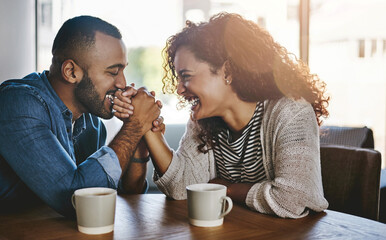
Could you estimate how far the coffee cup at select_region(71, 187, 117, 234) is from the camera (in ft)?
3.05

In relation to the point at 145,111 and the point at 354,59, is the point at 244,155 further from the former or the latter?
the point at 354,59

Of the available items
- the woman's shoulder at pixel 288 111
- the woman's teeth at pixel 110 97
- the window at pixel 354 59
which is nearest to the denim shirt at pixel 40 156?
the woman's teeth at pixel 110 97

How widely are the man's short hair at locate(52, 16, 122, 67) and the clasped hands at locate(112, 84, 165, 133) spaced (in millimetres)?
202

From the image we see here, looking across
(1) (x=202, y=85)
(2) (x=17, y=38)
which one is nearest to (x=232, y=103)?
(1) (x=202, y=85)

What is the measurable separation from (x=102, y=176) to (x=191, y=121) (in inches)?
23.3

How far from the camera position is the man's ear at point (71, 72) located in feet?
4.83

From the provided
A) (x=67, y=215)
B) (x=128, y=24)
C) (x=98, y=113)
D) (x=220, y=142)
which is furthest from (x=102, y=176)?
(x=128, y=24)

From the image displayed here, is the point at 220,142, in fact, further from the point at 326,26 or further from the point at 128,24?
the point at 326,26

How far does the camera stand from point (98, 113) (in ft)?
5.20

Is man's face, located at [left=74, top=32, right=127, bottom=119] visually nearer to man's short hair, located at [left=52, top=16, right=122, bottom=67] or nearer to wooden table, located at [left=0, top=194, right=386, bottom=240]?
man's short hair, located at [left=52, top=16, right=122, bottom=67]

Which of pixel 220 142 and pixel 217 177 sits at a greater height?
pixel 220 142

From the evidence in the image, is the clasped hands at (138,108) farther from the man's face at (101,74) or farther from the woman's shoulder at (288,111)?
the woman's shoulder at (288,111)

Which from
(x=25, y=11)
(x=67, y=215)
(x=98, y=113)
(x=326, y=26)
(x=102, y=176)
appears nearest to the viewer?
(x=67, y=215)

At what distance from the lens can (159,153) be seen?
1495 millimetres
